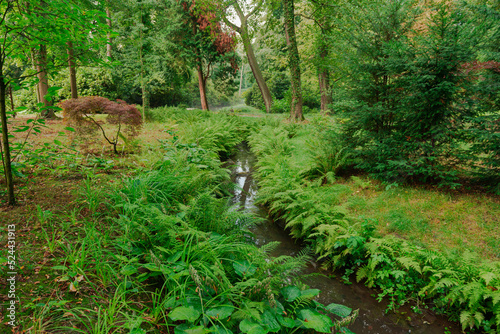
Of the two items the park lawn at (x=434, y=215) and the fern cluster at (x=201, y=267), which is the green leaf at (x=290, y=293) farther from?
the park lawn at (x=434, y=215)

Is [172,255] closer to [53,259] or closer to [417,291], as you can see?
[53,259]

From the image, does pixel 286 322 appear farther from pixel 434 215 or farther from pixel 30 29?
pixel 30 29

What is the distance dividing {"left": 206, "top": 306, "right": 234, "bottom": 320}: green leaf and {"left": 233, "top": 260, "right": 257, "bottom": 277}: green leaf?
336mm

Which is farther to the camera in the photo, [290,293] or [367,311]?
[367,311]

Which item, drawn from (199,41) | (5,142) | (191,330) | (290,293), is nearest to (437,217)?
(290,293)

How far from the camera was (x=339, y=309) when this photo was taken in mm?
2045

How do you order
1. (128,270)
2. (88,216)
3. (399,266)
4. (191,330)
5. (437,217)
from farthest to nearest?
(437,217) < (399,266) < (88,216) < (128,270) < (191,330)

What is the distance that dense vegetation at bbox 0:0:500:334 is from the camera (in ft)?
6.30

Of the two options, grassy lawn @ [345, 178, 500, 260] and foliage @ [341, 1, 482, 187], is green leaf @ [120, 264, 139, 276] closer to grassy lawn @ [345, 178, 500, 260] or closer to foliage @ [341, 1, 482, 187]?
grassy lawn @ [345, 178, 500, 260]

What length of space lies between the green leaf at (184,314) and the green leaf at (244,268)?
19.0 inches

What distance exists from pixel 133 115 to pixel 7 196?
290 cm

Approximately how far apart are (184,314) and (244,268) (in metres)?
0.64

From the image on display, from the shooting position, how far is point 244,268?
2.17 metres

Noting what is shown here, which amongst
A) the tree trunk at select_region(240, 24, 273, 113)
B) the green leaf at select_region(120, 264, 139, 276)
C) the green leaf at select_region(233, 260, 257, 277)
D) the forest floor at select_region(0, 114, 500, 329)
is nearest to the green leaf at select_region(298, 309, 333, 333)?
the green leaf at select_region(233, 260, 257, 277)
